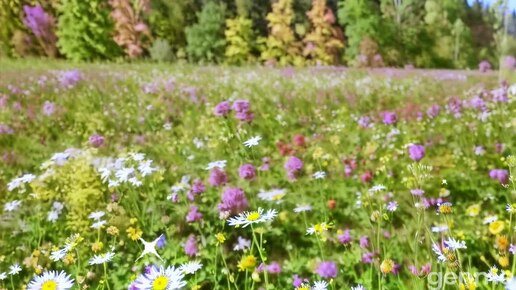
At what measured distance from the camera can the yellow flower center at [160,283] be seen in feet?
4.63

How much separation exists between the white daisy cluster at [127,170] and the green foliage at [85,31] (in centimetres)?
2099

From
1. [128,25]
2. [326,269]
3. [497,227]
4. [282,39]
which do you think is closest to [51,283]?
[326,269]

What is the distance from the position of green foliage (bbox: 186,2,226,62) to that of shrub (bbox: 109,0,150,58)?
2409 millimetres

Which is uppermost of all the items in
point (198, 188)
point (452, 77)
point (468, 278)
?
point (468, 278)

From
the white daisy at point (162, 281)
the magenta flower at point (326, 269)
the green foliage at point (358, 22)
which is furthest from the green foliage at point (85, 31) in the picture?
the white daisy at point (162, 281)

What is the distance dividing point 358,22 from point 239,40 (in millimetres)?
6797

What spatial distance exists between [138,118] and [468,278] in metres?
5.30

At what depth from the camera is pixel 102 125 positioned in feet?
19.6

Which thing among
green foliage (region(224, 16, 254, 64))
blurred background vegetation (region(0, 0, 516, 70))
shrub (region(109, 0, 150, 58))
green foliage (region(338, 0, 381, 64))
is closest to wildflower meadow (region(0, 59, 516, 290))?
green foliage (region(338, 0, 381, 64))

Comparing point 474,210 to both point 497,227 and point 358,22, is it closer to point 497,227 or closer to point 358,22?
point 497,227

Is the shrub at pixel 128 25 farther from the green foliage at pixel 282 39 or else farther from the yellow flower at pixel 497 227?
the yellow flower at pixel 497 227

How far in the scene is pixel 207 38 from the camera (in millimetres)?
24625

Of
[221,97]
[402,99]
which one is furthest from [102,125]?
[402,99]

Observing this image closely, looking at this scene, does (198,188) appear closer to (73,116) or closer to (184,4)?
(73,116)
